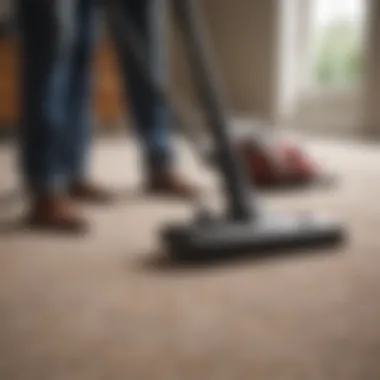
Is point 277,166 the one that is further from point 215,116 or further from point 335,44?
point 335,44

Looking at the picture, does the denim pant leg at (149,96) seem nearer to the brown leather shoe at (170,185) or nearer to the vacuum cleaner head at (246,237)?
the brown leather shoe at (170,185)

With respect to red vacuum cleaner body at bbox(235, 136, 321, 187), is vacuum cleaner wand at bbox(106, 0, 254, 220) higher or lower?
higher

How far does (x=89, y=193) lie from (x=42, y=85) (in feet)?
Result: 1.32

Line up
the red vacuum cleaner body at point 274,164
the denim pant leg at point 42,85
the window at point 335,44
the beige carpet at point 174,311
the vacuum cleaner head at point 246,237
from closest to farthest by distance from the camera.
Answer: the beige carpet at point 174,311
the vacuum cleaner head at point 246,237
the denim pant leg at point 42,85
the red vacuum cleaner body at point 274,164
the window at point 335,44

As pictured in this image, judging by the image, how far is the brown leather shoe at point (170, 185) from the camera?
2.00 meters

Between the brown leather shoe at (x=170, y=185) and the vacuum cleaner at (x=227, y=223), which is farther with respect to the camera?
the brown leather shoe at (x=170, y=185)

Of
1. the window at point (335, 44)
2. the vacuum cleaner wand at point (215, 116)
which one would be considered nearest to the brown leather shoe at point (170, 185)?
the vacuum cleaner wand at point (215, 116)

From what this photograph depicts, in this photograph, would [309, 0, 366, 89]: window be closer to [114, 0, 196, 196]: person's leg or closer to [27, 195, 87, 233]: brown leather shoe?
[114, 0, 196, 196]: person's leg

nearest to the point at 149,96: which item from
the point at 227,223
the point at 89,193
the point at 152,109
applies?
the point at 152,109

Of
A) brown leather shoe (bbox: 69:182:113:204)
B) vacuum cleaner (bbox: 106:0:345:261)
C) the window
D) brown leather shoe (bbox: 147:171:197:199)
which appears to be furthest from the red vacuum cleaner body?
the window

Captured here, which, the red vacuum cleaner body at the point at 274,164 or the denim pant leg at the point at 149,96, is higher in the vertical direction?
the denim pant leg at the point at 149,96

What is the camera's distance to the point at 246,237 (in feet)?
4.71

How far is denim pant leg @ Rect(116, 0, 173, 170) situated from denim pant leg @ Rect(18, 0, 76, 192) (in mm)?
337

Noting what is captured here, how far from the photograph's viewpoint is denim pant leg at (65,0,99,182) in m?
1.97
